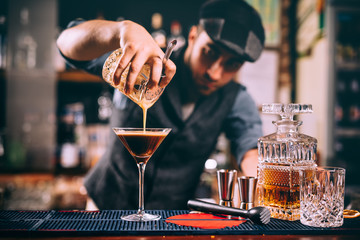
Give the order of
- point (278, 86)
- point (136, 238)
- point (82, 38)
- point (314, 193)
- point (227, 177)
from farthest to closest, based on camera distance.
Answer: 1. point (278, 86)
2. point (82, 38)
3. point (227, 177)
4. point (314, 193)
5. point (136, 238)

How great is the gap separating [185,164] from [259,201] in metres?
0.86

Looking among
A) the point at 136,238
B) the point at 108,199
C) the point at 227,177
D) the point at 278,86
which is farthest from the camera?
the point at 278,86

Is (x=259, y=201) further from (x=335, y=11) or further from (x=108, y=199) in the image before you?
(x=335, y=11)

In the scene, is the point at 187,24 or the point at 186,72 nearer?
the point at 186,72

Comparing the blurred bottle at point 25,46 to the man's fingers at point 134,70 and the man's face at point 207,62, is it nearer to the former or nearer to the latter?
the man's face at point 207,62

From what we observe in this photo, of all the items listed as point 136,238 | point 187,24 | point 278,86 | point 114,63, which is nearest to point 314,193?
point 136,238

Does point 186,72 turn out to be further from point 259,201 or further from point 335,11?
point 335,11

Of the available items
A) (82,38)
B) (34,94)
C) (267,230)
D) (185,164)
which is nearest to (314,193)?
(267,230)

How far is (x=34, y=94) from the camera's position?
9.61 feet

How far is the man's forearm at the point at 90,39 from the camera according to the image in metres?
1.59

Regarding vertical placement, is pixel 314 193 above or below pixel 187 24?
below

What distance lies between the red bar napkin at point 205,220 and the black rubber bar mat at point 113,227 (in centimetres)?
3

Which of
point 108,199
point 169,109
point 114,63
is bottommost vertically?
point 108,199

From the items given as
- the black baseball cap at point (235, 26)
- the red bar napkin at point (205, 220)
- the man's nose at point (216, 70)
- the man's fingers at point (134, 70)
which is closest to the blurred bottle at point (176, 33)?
the black baseball cap at point (235, 26)
